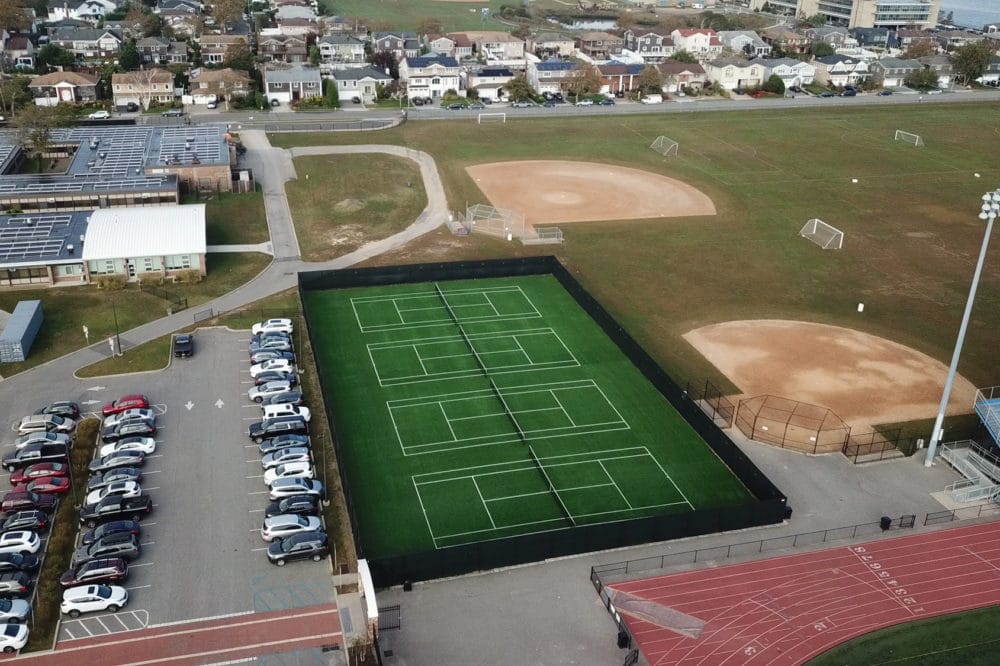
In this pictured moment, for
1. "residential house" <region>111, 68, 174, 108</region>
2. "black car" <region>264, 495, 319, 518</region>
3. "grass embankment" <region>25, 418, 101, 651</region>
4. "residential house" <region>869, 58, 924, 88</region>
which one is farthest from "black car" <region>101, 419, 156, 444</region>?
"residential house" <region>869, 58, 924, 88</region>

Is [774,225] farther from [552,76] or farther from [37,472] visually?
[37,472]

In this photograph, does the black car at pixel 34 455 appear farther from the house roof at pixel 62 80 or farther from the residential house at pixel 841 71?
the residential house at pixel 841 71

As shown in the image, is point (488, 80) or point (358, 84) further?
point (488, 80)

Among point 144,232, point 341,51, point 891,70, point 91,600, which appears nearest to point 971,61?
point 891,70

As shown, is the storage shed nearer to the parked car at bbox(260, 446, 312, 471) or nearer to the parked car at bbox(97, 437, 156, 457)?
the parked car at bbox(97, 437, 156, 457)

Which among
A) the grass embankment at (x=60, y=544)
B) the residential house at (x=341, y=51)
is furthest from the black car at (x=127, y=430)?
the residential house at (x=341, y=51)
